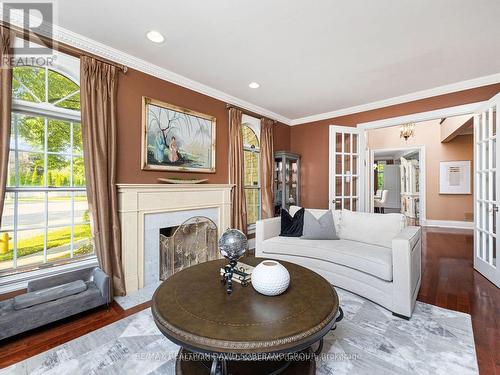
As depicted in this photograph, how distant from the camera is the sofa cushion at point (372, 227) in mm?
2803

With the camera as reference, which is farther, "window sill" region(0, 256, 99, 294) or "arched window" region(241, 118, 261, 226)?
"arched window" region(241, 118, 261, 226)

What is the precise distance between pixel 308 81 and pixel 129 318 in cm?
349

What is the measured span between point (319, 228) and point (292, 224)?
0.40m

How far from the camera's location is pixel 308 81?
3344mm

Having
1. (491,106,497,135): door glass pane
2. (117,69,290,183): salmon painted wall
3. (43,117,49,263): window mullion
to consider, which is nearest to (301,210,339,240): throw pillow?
(117,69,290,183): salmon painted wall

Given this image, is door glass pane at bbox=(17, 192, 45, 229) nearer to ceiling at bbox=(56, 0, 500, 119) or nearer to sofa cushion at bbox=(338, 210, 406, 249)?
ceiling at bbox=(56, 0, 500, 119)

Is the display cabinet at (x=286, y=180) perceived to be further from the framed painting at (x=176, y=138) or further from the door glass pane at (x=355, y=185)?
the framed painting at (x=176, y=138)

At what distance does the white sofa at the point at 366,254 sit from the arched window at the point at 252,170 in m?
1.12

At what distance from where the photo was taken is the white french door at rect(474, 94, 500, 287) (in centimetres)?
286

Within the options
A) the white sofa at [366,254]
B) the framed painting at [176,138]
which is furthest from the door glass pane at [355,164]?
the framed painting at [176,138]

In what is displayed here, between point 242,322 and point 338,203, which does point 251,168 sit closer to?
point 338,203

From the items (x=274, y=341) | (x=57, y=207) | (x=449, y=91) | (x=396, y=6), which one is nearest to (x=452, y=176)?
(x=449, y=91)

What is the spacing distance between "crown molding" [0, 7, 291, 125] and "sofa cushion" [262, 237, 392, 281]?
92.5 inches

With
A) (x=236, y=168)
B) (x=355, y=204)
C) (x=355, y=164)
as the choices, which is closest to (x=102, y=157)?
(x=236, y=168)
